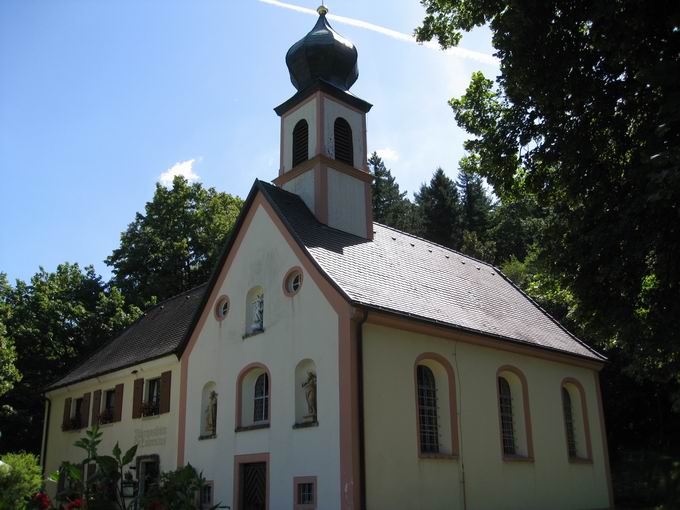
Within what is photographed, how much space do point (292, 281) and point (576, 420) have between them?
419 inches

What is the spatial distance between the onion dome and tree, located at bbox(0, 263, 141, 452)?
17.6 m

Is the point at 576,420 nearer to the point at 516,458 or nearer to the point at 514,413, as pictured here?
the point at 514,413

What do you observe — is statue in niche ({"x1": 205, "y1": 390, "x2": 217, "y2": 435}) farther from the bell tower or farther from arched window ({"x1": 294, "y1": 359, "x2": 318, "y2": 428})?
the bell tower

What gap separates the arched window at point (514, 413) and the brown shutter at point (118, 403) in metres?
12.2

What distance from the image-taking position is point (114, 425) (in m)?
22.7

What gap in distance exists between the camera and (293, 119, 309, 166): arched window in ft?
70.7

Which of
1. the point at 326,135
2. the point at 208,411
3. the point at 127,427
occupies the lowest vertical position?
the point at 127,427

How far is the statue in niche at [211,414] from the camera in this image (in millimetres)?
18750

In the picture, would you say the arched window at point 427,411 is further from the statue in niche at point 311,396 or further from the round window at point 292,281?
the round window at point 292,281

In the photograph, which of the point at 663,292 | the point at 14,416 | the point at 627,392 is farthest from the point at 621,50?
the point at 14,416

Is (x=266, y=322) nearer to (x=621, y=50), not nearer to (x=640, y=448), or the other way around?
(x=621, y=50)

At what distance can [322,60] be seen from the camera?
2206 centimetres

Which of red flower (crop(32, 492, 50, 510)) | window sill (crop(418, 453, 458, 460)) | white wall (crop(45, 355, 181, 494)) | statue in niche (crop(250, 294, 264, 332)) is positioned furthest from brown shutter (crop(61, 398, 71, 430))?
red flower (crop(32, 492, 50, 510))

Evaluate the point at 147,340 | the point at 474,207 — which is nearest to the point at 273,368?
the point at 147,340
